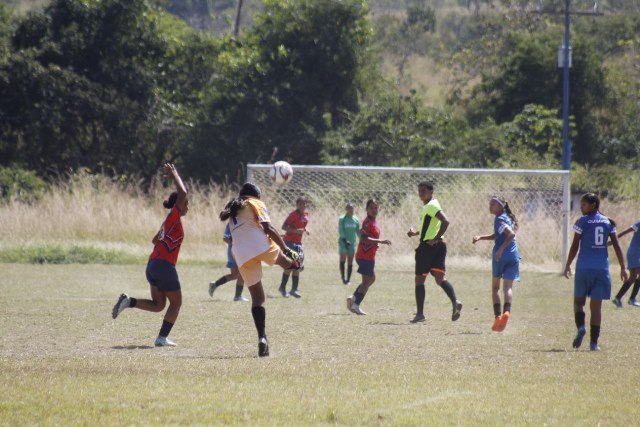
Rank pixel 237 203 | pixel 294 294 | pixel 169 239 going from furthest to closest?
1. pixel 294 294
2. pixel 169 239
3. pixel 237 203

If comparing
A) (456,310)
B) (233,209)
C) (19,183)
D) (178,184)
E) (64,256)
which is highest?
(178,184)

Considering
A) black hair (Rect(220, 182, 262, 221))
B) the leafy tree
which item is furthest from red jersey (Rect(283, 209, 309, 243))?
the leafy tree

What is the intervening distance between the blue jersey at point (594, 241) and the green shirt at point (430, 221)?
2.97 m

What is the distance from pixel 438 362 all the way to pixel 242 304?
23.9 feet

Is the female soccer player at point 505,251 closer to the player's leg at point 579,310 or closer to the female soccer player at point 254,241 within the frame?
the player's leg at point 579,310

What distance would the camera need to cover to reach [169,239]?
10945 millimetres

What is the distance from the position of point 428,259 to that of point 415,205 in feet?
36.0

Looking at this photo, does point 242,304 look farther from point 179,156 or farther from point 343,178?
point 179,156

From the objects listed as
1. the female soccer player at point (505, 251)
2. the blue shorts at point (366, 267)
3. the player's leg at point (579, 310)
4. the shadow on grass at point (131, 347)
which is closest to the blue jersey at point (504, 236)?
the female soccer player at point (505, 251)

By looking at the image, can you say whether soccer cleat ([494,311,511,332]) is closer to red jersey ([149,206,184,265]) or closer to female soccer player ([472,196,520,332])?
female soccer player ([472,196,520,332])

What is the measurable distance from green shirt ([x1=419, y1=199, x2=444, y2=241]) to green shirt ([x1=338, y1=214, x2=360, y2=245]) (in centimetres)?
699

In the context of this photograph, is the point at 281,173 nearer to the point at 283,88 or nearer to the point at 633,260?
the point at 633,260

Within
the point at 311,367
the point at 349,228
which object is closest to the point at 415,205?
the point at 349,228

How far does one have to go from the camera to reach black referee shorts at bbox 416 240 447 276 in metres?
14.2
